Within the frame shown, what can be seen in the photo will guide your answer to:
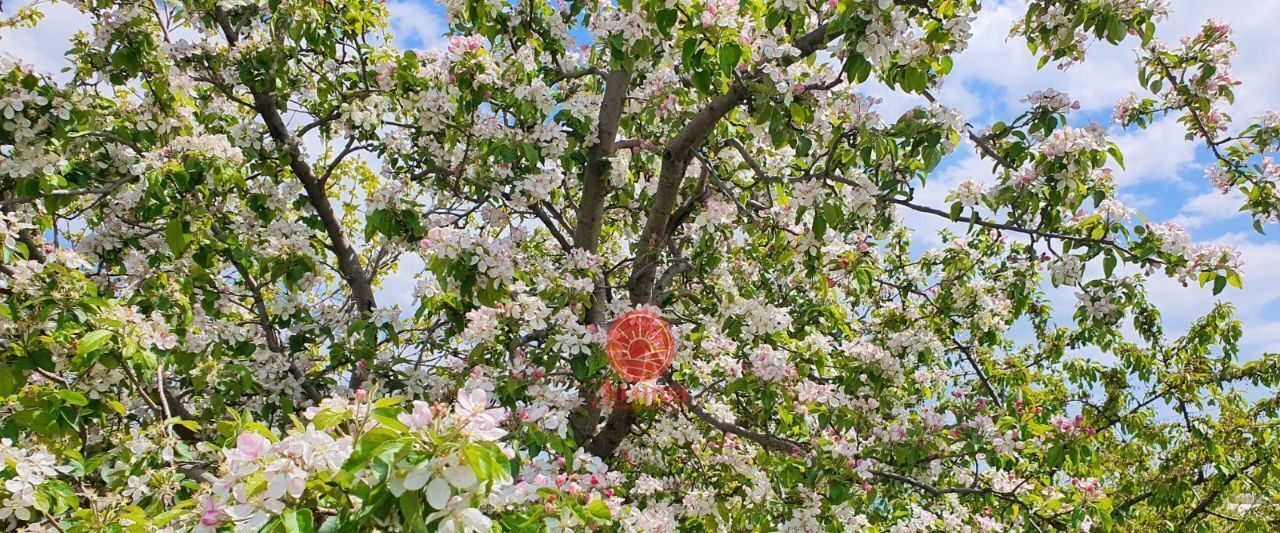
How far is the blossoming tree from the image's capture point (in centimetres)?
336

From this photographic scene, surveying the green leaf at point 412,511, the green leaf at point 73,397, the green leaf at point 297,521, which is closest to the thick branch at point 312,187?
the green leaf at point 73,397

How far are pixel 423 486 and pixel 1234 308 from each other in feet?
21.5

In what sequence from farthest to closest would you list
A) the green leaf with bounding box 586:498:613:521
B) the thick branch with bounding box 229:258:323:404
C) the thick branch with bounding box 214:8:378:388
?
the thick branch with bounding box 214:8:378:388, the thick branch with bounding box 229:258:323:404, the green leaf with bounding box 586:498:613:521

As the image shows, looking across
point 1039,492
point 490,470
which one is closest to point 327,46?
point 490,470

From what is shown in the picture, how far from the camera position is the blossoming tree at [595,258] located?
3359 mm

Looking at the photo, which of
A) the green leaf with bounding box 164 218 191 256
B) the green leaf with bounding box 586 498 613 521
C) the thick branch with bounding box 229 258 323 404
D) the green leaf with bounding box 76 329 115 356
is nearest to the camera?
the green leaf with bounding box 586 498 613 521

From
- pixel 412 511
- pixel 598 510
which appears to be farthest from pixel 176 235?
pixel 412 511

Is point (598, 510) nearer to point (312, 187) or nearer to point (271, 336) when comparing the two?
point (271, 336)

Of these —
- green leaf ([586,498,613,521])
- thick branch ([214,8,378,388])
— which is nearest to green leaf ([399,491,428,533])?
green leaf ([586,498,613,521])

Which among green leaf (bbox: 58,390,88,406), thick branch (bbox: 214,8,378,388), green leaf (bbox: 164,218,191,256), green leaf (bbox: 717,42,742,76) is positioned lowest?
green leaf (bbox: 58,390,88,406)

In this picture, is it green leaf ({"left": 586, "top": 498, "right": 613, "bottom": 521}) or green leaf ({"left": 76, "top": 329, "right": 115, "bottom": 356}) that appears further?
green leaf ({"left": 76, "top": 329, "right": 115, "bottom": 356})

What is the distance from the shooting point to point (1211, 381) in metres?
6.14

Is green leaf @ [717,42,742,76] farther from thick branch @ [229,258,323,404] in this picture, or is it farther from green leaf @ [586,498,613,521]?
thick branch @ [229,258,323,404]

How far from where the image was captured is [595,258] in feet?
14.9
